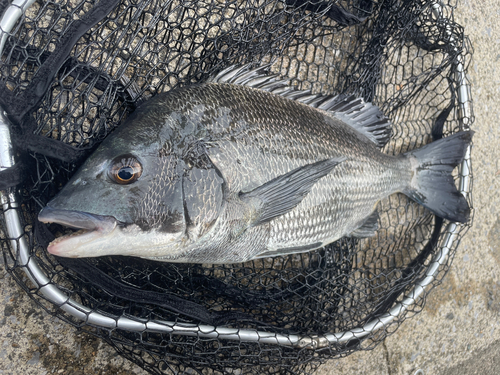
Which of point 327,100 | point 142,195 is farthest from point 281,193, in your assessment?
point 327,100

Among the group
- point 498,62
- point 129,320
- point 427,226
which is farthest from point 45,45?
point 498,62

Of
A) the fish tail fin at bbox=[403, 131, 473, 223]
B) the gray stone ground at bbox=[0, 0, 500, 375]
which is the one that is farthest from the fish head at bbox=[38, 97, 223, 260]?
the gray stone ground at bbox=[0, 0, 500, 375]

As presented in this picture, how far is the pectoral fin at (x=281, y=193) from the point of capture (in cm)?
123

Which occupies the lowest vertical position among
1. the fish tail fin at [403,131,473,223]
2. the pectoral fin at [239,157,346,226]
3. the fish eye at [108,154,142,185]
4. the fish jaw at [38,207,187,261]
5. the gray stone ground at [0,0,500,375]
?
the gray stone ground at [0,0,500,375]

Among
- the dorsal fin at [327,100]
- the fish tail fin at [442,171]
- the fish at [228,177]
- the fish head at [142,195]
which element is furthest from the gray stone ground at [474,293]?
the fish head at [142,195]

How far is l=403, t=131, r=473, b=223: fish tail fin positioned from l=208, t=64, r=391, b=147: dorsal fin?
0.27m

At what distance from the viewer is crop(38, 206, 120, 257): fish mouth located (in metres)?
0.95

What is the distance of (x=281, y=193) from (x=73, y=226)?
68 cm

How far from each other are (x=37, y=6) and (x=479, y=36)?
8.85 ft

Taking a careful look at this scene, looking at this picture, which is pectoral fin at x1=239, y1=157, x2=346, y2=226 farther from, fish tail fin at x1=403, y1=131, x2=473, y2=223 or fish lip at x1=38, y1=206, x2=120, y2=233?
fish tail fin at x1=403, y1=131, x2=473, y2=223

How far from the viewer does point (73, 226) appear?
0.97 m

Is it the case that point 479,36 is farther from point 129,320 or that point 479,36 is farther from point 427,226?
point 129,320

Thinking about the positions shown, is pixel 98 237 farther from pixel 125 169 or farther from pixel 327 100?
pixel 327 100

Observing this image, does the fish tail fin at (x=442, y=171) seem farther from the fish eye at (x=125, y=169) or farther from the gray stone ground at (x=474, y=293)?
the fish eye at (x=125, y=169)
